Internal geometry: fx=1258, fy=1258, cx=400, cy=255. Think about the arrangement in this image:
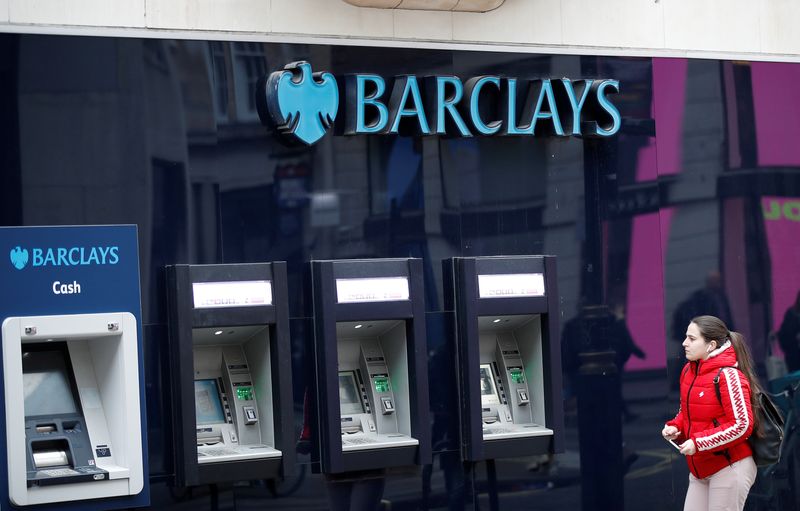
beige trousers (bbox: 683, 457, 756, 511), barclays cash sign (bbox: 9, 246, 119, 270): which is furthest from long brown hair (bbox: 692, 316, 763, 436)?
barclays cash sign (bbox: 9, 246, 119, 270)

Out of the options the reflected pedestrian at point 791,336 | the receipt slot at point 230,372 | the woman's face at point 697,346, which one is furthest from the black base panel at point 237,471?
the reflected pedestrian at point 791,336

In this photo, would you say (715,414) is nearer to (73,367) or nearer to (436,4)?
(436,4)

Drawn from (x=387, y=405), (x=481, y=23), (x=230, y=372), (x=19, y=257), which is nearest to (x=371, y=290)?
(x=387, y=405)

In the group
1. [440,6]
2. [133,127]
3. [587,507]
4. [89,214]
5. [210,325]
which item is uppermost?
[440,6]

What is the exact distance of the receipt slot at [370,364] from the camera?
24.0ft

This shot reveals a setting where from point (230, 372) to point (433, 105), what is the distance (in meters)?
2.08

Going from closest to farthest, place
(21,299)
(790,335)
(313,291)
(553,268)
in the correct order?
(21,299), (313,291), (553,268), (790,335)

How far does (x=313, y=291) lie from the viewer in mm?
7418

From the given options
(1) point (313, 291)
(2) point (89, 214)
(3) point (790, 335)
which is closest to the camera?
(2) point (89, 214)

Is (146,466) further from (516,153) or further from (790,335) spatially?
(790,335)

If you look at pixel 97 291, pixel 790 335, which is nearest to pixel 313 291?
pixel 97 291

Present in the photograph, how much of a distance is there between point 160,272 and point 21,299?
0.86 meters

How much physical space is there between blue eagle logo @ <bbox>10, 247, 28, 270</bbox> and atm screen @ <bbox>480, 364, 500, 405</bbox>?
295 cm

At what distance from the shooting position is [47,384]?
6641 millimetres
